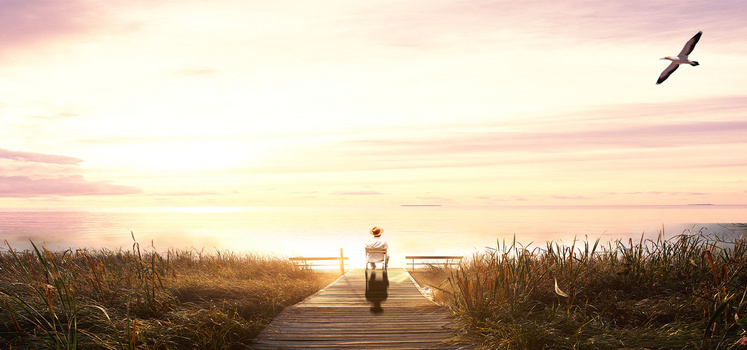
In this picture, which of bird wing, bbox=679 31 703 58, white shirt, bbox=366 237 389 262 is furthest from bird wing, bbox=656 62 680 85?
white shirt, bbox=366 237 389 262

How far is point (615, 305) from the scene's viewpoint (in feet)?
22.8

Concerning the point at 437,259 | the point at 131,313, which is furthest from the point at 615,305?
the point at 437,259

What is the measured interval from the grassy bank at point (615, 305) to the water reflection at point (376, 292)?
1498 mm

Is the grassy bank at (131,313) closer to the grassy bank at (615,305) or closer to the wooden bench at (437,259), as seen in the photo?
the grassy bank at (615,305)

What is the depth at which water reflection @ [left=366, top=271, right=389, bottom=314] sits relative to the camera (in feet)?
29.3

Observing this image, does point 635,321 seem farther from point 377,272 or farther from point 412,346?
point 377,272

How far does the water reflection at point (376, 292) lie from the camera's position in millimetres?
8922

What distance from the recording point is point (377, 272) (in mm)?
13844

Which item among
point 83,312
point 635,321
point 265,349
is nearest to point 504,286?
point 635,321

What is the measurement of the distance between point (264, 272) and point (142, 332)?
24.5 feet

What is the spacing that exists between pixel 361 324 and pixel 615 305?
3.84 meters

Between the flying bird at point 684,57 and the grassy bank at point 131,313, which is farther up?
the flying bird at point 684,57

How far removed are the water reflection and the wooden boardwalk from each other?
0.02 m

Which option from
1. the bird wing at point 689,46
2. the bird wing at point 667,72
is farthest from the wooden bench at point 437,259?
the bird wing at point 689,46
